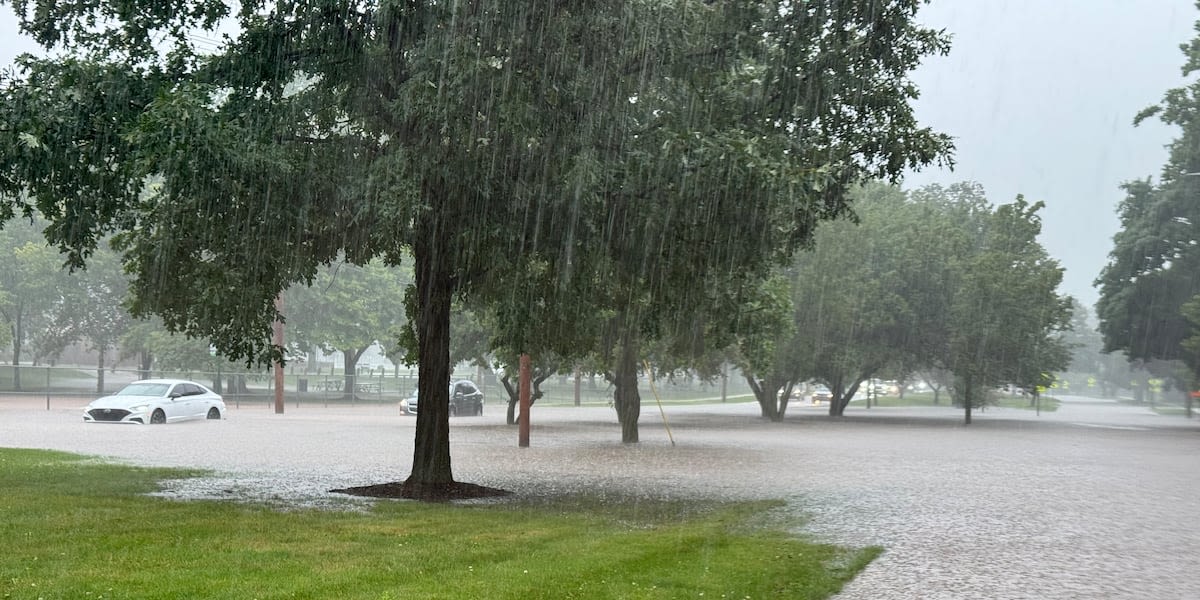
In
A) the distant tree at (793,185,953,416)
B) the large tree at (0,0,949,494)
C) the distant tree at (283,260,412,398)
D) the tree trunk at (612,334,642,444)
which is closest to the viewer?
the large tree at (0,0,949,494)

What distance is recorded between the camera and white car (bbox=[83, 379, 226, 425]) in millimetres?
34500

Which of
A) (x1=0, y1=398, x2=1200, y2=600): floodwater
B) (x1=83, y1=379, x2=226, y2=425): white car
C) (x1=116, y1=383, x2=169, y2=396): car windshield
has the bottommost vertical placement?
(x1=0, y1=398, x2=1200, y2=600): floodwater

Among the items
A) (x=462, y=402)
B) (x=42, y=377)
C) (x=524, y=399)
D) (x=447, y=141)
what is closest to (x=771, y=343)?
(x=524, y=399)

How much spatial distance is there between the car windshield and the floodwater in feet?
6.37

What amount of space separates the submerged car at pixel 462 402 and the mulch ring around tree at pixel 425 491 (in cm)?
2964

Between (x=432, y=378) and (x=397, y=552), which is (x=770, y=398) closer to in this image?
(x=432, y=378)

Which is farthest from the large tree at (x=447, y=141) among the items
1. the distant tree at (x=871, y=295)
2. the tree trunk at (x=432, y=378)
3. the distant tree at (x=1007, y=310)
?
the distant tree at (x=1007, y=310)

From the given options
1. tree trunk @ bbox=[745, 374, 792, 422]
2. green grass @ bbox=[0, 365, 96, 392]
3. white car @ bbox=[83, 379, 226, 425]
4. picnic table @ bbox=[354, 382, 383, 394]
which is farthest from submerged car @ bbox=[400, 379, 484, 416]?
green grass @ bbox=[0, 365, 96, 392]

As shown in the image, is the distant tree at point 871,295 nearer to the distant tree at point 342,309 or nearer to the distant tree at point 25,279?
the distant tree at point 342,309

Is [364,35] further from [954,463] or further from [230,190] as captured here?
[954,463]

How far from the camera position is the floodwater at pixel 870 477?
35.0 feet

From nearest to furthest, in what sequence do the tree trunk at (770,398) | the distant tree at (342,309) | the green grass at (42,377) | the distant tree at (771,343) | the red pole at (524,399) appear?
1. the distant tree at (771,343)
2. the red pole at (524,399)
3. the tree trunk at (770,398)
4. the green grass at (42,377)
5. the distant tree at (342,309)

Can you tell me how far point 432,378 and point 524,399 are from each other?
34.9 feet

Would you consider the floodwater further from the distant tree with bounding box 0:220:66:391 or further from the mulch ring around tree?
the distant tree with bounding box 0:220:66:391
